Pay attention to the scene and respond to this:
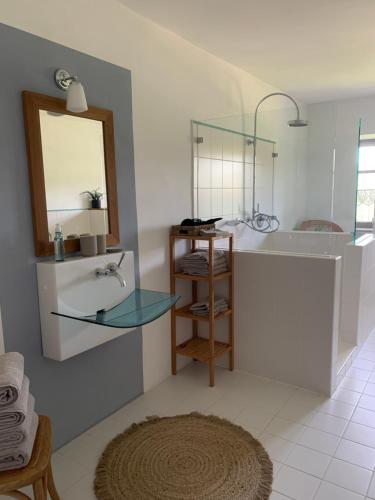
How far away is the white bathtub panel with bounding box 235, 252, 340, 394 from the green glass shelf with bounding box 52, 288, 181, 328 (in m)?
0.87

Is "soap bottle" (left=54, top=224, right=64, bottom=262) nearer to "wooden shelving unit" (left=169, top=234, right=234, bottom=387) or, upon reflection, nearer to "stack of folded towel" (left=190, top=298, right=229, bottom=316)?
"wooden shelving unit" (left=169, top=234, right=234, bottom=387)

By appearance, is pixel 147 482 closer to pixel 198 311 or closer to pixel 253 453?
pixel 253 453

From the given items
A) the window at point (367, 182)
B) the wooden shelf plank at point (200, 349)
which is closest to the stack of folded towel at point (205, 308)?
the wooden shelf plank at point (200, 349)

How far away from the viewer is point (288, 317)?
2.55 metres

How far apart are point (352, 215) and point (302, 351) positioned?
3.44ft

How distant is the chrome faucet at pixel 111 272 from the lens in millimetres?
1945

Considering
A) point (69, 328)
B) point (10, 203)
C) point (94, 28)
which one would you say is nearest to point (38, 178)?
point (10, 203)

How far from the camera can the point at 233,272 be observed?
2736 mm

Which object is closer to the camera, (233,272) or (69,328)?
(69,328)

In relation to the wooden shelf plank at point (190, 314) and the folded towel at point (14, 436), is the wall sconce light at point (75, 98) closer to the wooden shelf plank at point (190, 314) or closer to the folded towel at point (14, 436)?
the folded towel at point (14, 436)

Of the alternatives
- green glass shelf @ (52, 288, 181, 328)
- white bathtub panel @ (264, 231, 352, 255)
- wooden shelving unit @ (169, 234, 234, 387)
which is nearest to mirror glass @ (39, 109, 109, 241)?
green glass shelf @ (52, 288, 181, 328)

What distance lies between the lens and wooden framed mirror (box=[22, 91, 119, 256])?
173cm

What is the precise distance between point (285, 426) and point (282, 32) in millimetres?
2392

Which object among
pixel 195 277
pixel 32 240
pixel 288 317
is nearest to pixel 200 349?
pixel 195 277
